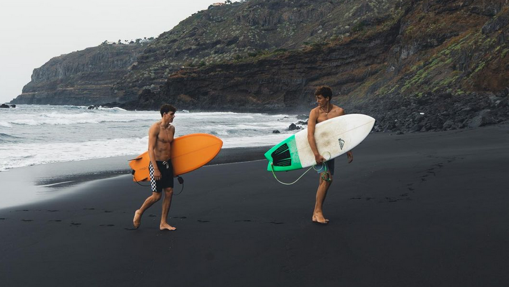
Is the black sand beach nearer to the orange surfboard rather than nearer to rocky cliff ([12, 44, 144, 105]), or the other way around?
the orange surfboard

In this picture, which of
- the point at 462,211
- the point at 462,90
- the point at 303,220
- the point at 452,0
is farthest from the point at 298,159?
the point at 452,0

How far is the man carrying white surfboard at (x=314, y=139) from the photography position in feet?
14.2

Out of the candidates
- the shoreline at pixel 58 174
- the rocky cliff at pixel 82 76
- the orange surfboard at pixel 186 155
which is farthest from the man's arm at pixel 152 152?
the rocky cliff at pixel 82 76

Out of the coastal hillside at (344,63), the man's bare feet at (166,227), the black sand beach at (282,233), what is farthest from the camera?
the coastal hillside at (344,63)

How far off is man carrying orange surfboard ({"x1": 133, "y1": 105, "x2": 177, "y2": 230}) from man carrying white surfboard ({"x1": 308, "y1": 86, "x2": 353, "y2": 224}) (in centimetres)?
160

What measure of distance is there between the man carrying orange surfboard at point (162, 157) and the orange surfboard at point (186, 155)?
0.25 m

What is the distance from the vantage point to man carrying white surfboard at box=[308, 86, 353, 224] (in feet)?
14.2

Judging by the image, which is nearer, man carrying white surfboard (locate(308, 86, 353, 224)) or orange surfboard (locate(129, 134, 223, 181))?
man carrying white surfboard (locate(308, 86, 353, 224))

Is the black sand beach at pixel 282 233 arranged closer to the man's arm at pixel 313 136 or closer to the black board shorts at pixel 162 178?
the black board shorts at pixel 162 178

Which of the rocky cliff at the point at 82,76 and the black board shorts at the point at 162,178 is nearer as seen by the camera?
the black board shorts at the point at 162,178

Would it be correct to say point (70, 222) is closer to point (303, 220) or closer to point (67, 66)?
point (303, 220)

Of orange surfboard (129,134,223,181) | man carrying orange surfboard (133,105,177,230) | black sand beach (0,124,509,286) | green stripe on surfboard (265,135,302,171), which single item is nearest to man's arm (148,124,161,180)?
man carrying orange surfboard (133,105,177,230)

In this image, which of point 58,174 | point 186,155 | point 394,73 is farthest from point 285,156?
point 394,73

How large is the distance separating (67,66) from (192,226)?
199 metres
